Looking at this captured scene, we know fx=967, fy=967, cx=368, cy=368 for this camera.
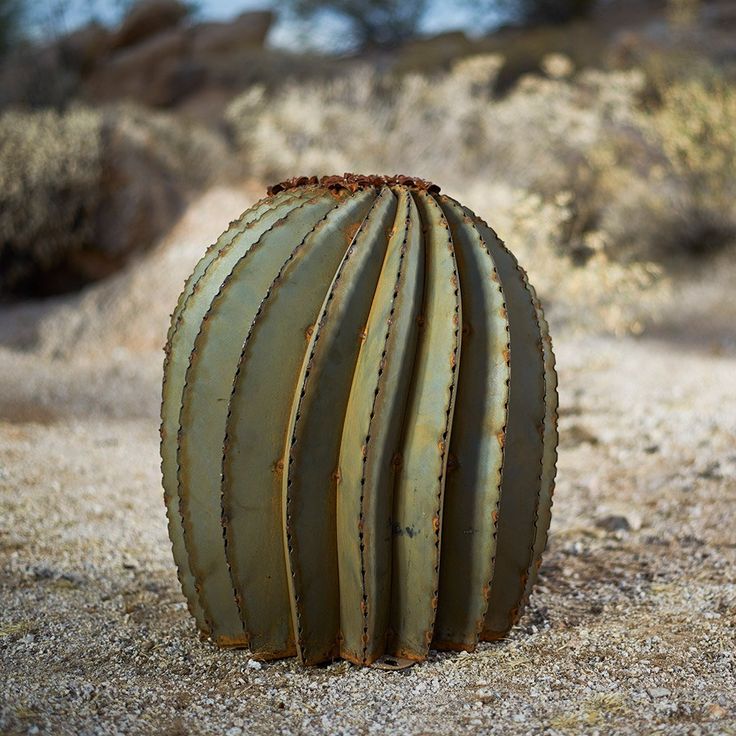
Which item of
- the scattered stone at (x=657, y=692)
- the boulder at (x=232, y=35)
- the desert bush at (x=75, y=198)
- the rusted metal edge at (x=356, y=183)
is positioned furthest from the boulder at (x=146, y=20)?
the scattered stone at (x=657, y=692)

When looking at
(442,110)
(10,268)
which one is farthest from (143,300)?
A: (442,110)

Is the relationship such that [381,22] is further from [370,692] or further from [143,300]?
[370,692]

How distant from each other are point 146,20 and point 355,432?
684 inches

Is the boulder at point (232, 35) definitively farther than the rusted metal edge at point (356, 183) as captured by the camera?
Yes

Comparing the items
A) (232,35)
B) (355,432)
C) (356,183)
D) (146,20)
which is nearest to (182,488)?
(355,432)

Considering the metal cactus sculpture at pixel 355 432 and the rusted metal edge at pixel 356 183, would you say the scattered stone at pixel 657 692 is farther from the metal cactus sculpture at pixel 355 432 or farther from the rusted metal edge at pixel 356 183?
the rusted metal edge at pixel 356 183

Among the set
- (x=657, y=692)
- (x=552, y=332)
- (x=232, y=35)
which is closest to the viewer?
(x=657, y=692)

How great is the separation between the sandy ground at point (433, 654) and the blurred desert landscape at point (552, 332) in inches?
0.4

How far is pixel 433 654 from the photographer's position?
2285 millimetres

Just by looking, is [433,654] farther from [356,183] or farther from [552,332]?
[552,332]

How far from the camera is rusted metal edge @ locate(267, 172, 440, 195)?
2344 millimetres

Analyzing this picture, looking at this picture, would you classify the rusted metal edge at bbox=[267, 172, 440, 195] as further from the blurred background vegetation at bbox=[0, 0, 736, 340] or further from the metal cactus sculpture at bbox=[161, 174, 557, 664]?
the blurred background vegetation at bbox=[0, 0, 736, 340]

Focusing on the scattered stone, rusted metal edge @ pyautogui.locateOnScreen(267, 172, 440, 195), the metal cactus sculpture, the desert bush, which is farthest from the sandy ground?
the desert bush

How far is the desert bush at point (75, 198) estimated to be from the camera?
8555 millimetres
